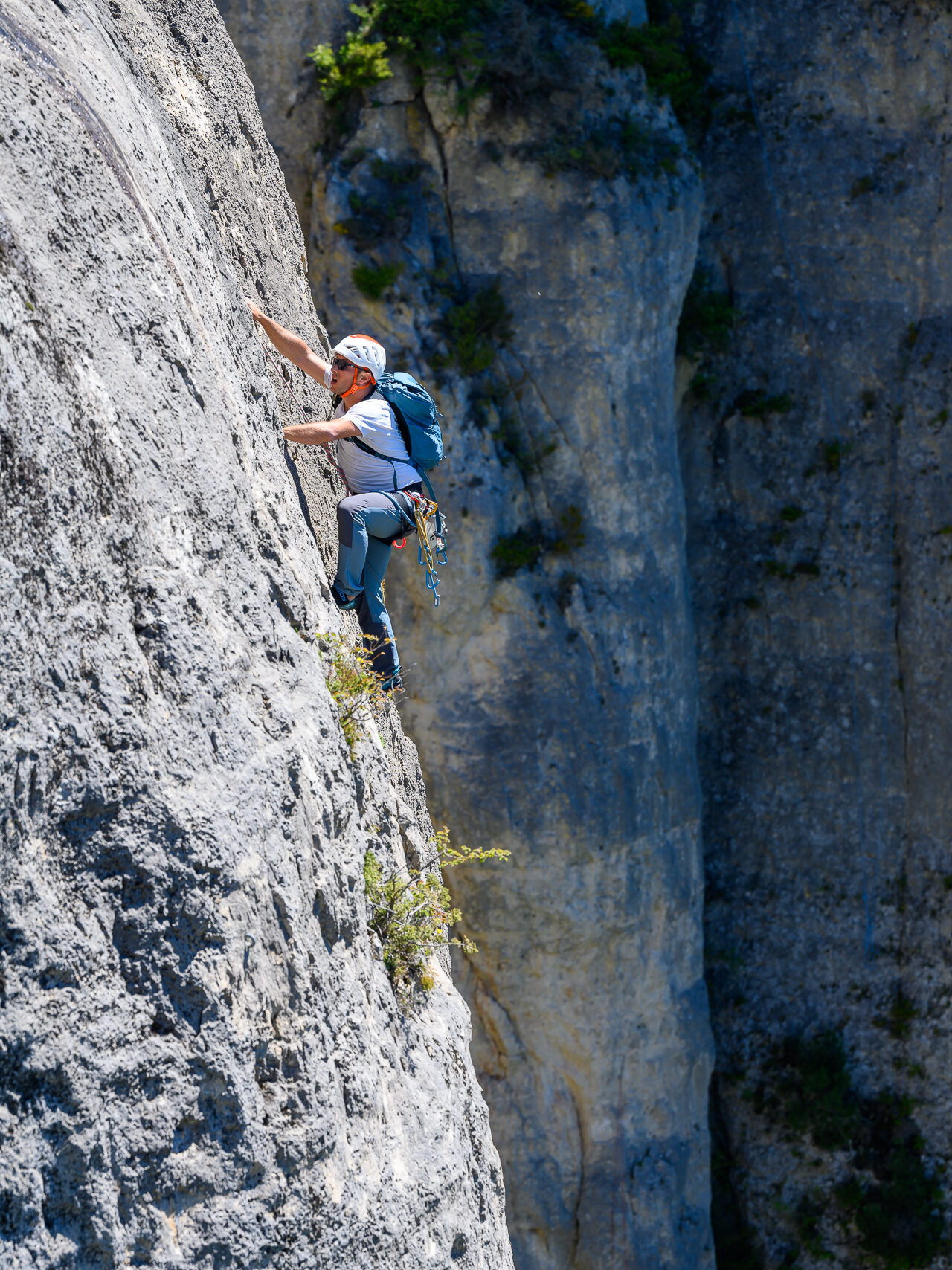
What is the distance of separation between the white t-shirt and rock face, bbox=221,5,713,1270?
4.71 meters

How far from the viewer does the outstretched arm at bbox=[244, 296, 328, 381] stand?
6.82m

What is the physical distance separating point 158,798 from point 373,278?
8.26 meters

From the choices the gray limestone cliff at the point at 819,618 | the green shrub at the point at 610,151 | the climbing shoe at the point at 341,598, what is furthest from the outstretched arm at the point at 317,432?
the gray limestone cliff at the point at 819,618

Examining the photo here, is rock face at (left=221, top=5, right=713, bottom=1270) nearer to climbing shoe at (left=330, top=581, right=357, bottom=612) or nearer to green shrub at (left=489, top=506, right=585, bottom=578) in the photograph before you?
green shrub at (left=489, top=506, right=585, bottom=578)

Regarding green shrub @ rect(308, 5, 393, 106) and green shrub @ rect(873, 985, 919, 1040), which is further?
green shrub @ rect(873, 985, 919, 1040)

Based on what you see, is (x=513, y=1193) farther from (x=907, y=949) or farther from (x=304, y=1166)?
(x=304, y=1166)

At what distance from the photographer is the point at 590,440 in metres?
12.6

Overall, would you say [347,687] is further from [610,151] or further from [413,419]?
[610,151]

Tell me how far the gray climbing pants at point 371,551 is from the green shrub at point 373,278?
4.85 metres

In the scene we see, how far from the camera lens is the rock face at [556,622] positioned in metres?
11.9

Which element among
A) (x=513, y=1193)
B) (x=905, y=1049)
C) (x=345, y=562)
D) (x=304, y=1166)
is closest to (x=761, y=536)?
(x=905, y=1049)

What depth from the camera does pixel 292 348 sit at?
272 inches

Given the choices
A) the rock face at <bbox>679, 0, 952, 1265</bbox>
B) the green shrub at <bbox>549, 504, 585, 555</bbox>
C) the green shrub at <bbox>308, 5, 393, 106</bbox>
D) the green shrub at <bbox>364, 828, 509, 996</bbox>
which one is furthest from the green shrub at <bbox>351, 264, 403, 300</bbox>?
the green shrub at <bbox>364, 828, 509, 996</bbox>

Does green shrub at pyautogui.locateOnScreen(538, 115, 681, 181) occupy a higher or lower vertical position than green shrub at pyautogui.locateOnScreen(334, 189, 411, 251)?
higher
